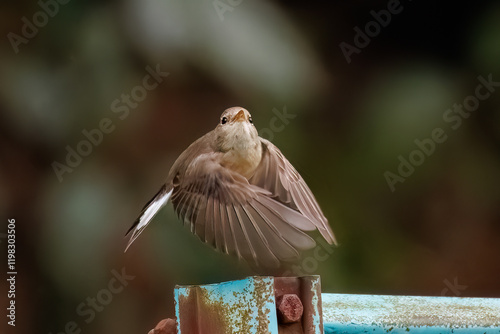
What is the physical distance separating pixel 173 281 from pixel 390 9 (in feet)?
4.85

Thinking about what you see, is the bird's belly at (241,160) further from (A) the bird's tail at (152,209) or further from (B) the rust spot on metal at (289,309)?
(B) the rust spot on metal at (289,309)

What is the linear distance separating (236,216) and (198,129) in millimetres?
1477

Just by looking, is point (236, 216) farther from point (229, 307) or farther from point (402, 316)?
point (229, 307)

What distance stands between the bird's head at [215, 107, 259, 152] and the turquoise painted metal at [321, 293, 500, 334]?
2.50ft

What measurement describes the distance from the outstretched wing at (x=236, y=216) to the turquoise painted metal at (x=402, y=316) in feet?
0.49

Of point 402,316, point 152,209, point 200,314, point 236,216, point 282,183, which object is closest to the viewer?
point 200,314

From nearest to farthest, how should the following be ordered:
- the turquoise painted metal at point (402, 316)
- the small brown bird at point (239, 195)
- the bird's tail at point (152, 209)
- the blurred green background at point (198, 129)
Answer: the turquoise painted metal at point (402, 316), the small brown bird at point (239, 195), the bird's tail at point (152, 209), the blurred green background at point (198, 129)

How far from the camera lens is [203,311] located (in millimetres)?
1308

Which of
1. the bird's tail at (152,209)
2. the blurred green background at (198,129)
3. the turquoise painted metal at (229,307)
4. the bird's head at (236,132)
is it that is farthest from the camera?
the blurred green background at (198,129)

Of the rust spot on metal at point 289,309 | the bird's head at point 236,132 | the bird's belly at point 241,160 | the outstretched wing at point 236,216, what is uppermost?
the bird's head at point 236,132

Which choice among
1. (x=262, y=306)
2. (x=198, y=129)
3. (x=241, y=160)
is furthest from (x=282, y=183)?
(x=262, y=306)

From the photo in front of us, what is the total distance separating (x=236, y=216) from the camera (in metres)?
2.09

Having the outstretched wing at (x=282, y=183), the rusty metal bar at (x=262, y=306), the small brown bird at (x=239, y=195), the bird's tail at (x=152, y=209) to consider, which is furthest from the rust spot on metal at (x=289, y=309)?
the bird's tail at (x=152, y=209)

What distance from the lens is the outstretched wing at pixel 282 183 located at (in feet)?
7.98
